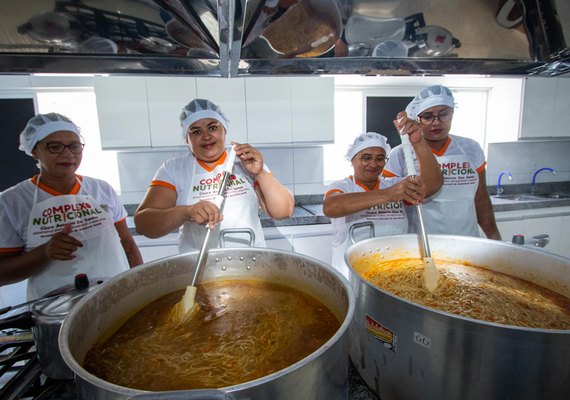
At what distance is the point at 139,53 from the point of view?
2.86ft

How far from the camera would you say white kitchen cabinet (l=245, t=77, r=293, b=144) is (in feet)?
8.48

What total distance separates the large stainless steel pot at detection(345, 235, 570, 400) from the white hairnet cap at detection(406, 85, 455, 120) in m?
1.18

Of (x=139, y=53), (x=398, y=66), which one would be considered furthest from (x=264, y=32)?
(x=398, y=66)

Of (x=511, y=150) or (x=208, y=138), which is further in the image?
(x=511, y=150)

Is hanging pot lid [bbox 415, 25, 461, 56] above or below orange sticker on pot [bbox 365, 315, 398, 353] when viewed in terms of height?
above

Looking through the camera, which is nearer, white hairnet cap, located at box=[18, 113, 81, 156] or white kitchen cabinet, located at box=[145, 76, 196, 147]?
white hairnet cap, located at box=[18, 113, 81, 156]

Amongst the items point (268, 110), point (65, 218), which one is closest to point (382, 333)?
point (65, 218)

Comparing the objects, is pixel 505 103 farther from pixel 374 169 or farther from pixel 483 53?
pixel 483 53

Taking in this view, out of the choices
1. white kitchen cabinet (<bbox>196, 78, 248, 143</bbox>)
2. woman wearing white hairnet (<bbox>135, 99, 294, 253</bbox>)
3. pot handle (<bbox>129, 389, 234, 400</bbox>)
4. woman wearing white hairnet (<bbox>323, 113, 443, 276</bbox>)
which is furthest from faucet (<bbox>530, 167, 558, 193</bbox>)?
pot handle (<bbox>129, 389, 234, 400</bbox>)

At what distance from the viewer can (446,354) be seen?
21.2 inches

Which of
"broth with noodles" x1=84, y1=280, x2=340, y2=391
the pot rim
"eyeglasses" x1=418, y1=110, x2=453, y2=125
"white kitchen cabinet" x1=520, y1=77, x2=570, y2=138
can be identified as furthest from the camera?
"white kitchen cabinet" x1=520, y1=77, x2=570, y2=138

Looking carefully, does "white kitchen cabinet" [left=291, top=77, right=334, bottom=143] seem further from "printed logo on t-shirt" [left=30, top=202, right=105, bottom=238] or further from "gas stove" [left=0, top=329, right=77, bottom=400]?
"gas stove" [left=0, top=329, right=77, bottom=400]

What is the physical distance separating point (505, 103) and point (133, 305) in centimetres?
397

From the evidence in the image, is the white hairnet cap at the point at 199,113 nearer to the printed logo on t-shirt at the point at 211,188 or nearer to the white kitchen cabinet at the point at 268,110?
the printed logo on t-shirt at the point at 211,188
